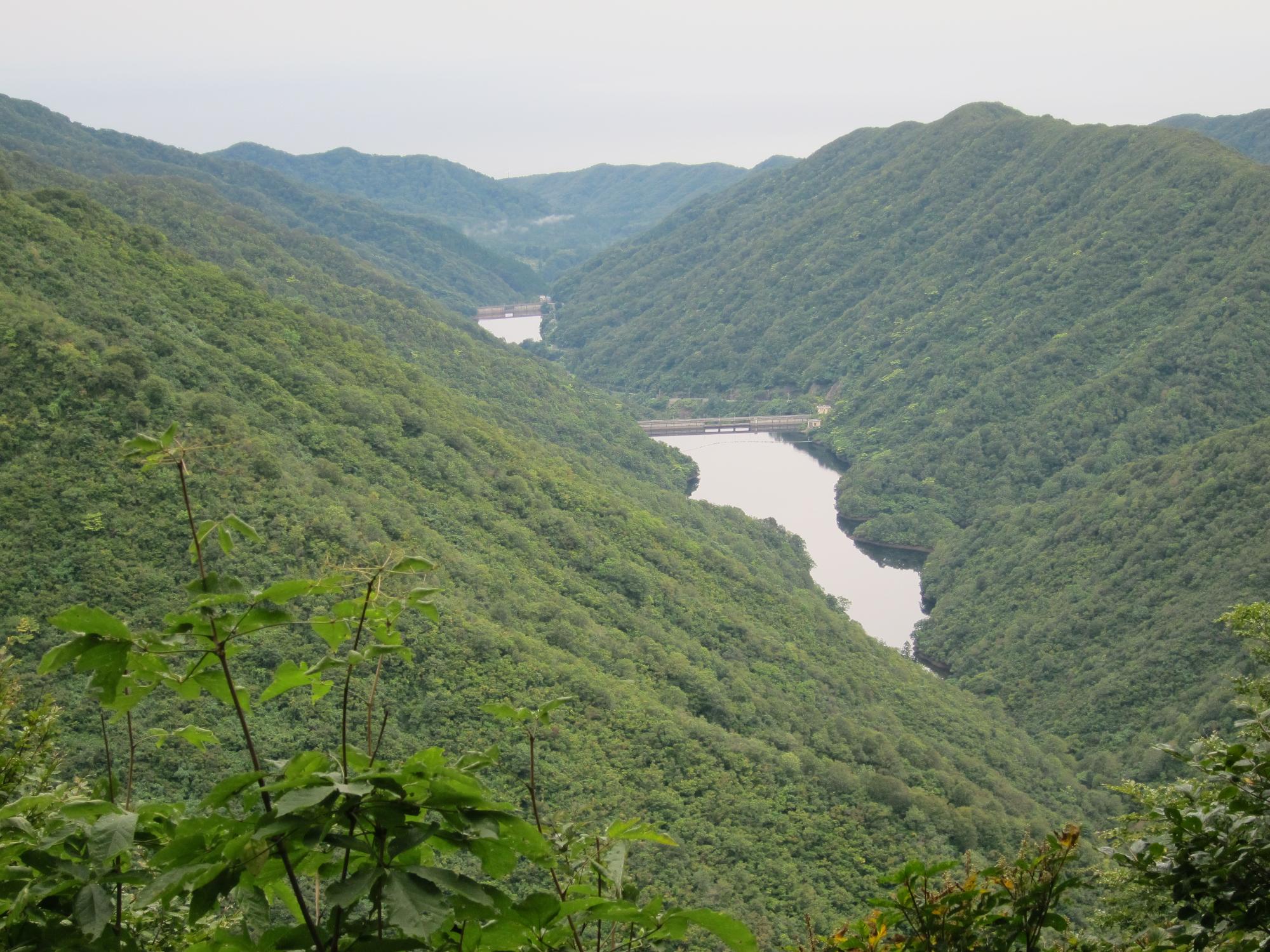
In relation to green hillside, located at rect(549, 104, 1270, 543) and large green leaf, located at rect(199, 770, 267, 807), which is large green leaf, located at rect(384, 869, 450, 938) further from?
green hillside, located at rect(549, 104, 1270, 543)

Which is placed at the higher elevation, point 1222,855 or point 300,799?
point 300,799

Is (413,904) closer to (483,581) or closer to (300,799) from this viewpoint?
(300,799)

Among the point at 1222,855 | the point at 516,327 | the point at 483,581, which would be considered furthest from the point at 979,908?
the point at 516,327

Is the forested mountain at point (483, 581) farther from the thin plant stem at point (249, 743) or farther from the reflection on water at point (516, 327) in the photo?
the reflection on water at point (516, 327)

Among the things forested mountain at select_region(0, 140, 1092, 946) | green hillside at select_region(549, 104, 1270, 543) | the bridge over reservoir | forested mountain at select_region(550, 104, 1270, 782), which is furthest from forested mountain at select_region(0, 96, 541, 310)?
forested mountain at select_region(0, 140, 1092, 946)

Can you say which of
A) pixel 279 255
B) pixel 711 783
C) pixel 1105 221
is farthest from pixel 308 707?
pixel 1105 221

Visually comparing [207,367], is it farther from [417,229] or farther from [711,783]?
[417,229]
